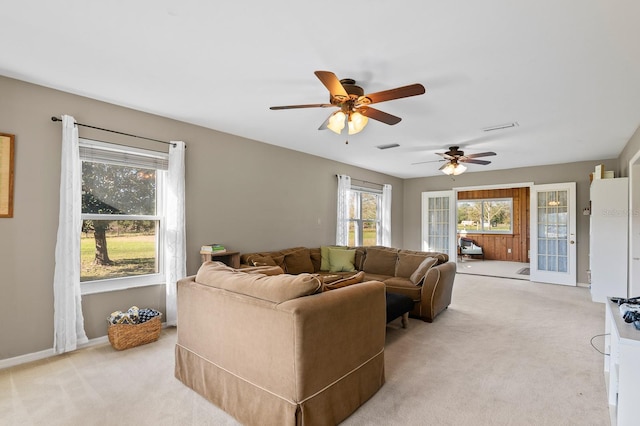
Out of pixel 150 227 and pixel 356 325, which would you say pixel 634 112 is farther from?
pixel 150 227

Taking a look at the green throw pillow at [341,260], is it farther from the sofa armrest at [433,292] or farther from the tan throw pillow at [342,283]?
the tan throw pillow at [342,283]

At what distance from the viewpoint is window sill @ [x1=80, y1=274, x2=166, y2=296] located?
126 inches

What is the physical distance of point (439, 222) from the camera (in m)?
8.08

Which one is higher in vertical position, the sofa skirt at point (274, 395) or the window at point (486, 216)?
the window at point (486, 216)

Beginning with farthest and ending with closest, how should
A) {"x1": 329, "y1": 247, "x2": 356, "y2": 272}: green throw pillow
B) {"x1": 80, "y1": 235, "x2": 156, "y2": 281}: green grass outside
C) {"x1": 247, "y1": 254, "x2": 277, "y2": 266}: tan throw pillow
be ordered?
{"x1": 329, "y1": 247, "x2": 356, "y2": 272}: green throw pillow
{"x1": 247, "y1": 254, "x2": 277, "y2": 266}: tan throw pillow
{"x1": 80, "y1": 235, "x2": 156, "y2": 281}: green grass outside

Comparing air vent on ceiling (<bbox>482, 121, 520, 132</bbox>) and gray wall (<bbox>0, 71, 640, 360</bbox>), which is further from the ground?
air vent on ceiling (<bbox>482, 121, 520, 132</bbox>)

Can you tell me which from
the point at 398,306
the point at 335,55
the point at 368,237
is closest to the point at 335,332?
the point at 398,306

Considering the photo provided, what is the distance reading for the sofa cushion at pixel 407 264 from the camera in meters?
4.58

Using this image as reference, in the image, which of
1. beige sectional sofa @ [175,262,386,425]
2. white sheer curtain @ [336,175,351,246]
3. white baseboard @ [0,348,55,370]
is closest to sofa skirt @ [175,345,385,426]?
beige sectional sofa @ [175,262,386,425]

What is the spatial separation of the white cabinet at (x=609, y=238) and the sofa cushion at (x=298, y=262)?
4.61 metres

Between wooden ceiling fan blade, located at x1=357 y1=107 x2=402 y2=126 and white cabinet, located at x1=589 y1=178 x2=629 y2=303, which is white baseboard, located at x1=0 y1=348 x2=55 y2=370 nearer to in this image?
wooden ceiling fan blade, located at x1=357 y1=107 x2=402 y2=126

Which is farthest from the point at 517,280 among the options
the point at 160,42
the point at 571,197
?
the point at 160,42

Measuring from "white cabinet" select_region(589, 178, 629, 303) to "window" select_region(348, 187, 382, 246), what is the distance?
394cm

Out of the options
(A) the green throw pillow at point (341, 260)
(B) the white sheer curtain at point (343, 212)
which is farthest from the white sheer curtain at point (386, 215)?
(A) the green throw pillow at point (341, 260)
